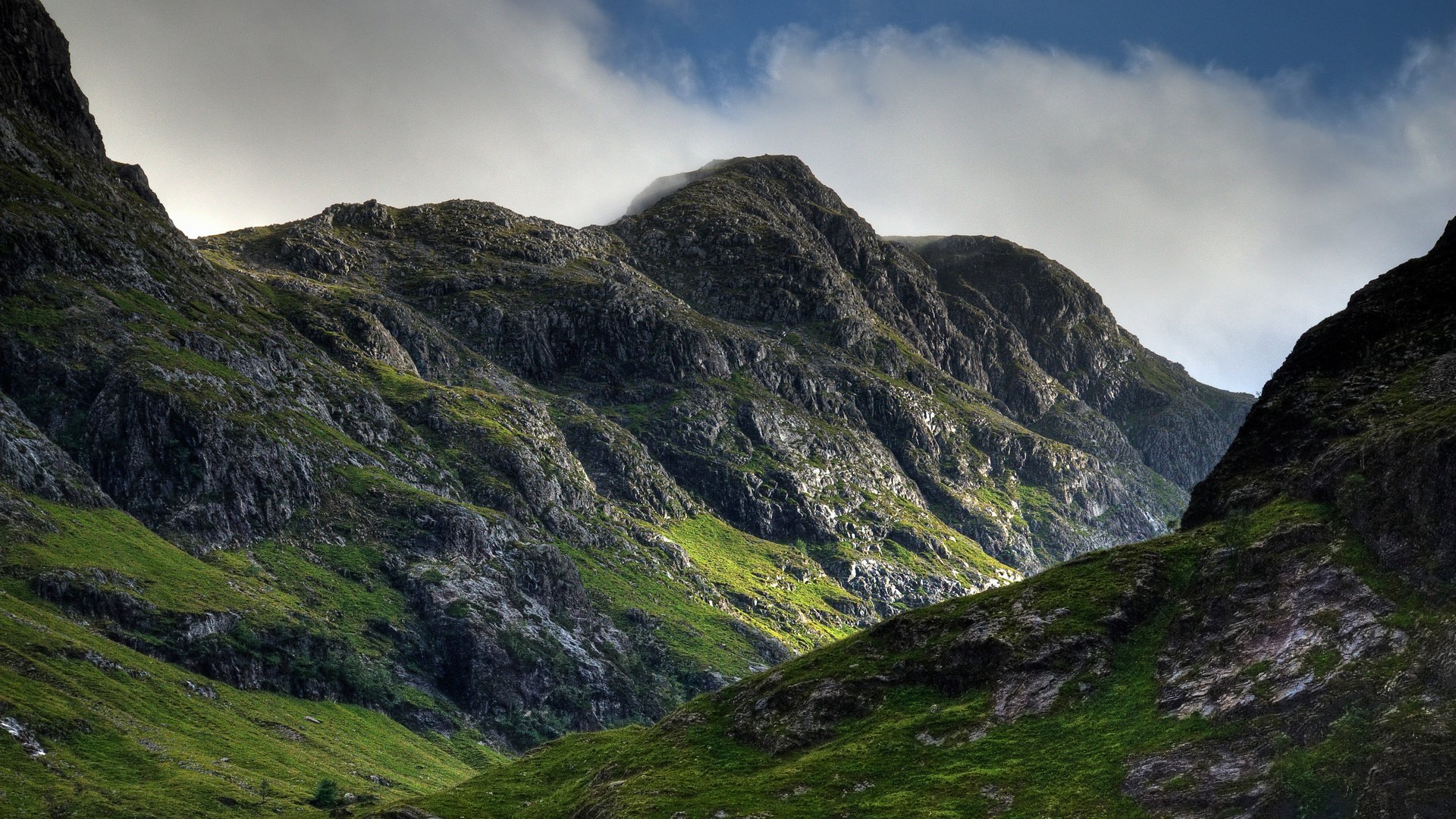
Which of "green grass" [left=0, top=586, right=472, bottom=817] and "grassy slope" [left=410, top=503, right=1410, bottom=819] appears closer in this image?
"grassy slope" [left=410, top=503, right=1410, bottom=819]

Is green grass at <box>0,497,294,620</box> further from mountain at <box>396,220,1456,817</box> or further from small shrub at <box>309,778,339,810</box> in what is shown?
mountain at <box>396,220,1456,817</box>

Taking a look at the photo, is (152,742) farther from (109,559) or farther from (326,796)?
(109,559)

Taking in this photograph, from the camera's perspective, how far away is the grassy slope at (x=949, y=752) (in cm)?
6850

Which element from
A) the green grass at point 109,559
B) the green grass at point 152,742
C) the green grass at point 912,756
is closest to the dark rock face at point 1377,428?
the green grass at point 912,756

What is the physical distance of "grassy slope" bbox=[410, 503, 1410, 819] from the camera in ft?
225

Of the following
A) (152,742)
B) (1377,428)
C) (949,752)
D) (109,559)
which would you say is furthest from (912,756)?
(109,559)

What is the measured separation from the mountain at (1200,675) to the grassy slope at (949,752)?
25 centimetres

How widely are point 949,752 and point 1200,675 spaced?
759 inches

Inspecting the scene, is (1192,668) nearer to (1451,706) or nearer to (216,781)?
(1451,706)

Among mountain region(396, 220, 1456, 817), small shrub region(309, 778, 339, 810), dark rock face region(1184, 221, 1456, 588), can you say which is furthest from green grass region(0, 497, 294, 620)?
dark rock face region(1184, 221, 1456, 588)

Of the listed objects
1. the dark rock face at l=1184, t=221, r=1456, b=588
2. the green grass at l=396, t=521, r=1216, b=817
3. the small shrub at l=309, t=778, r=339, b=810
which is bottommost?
the small shrub at l=309, t=778, r=339, b=810

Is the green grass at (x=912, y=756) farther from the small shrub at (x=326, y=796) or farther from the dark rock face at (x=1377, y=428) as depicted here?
the small shrub at (x=326, y=796)

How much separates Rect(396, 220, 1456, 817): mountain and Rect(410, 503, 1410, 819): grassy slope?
0.25 metres

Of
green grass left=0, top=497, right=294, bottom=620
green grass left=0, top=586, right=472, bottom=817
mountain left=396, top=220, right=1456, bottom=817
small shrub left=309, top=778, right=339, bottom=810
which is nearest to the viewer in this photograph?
mountain left=396, top=220, right=1456, bottom=817
